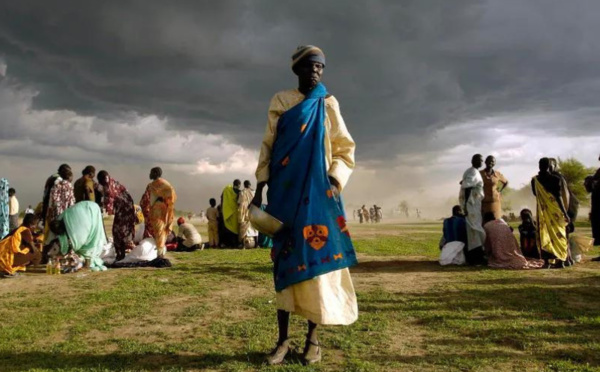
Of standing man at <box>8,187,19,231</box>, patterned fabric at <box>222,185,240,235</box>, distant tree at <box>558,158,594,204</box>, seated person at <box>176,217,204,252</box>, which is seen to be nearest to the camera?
seated person at <box>176,217,204,252</box>

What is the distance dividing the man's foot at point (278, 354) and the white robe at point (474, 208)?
746 cm

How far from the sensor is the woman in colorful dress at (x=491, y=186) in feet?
34.9

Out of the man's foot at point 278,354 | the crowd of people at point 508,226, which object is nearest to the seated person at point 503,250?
the crowd of people at point 508,226

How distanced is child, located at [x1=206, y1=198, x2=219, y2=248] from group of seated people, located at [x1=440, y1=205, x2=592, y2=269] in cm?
910

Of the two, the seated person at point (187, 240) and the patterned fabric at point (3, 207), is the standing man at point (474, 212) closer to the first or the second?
the seated person at point (187, 240)

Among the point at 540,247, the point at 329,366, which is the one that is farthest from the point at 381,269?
the point at 329,366

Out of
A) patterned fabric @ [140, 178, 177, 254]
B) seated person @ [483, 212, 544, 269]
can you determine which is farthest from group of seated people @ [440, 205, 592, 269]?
patterned fabric @ [140, 178, 177, 254]

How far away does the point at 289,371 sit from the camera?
3.49m

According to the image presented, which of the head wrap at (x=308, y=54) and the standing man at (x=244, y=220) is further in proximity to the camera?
the standing man at (x=244, y=220)

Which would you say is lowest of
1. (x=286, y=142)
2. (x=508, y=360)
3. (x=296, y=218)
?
(x=508, y=360)

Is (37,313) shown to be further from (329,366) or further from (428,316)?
(428,316)

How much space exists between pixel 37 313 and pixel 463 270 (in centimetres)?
780

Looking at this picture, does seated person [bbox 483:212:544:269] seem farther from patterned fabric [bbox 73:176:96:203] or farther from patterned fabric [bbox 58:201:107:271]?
patterned fabric [bbox 73:176:96:203]

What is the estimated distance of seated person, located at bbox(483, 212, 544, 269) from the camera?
9492mm
